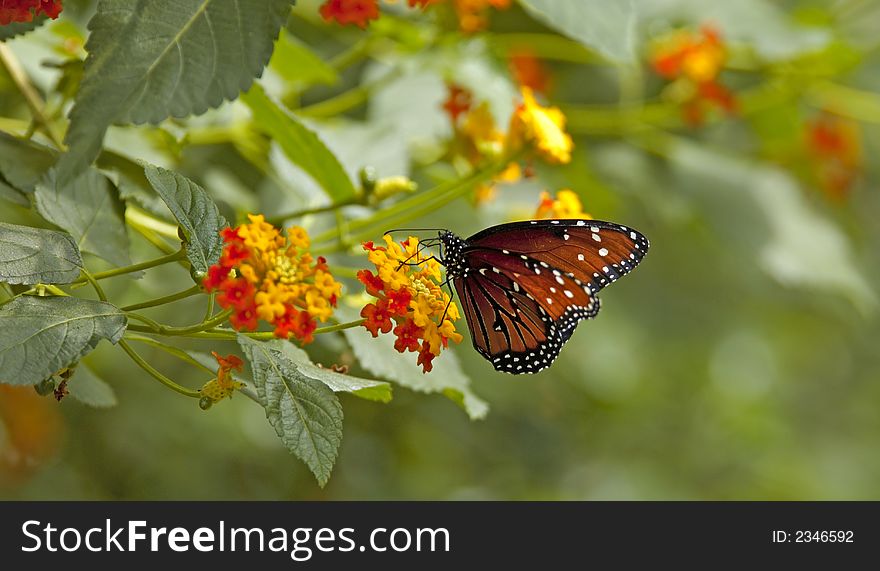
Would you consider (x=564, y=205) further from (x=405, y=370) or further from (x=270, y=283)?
(x=270, y=283)

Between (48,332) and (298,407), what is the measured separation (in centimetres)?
20

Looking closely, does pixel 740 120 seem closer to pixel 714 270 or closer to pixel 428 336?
pixel 714 270

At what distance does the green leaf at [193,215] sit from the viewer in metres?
0.80

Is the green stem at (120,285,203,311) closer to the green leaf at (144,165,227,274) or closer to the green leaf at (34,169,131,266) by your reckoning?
the green leaf at (144,165,227,274)

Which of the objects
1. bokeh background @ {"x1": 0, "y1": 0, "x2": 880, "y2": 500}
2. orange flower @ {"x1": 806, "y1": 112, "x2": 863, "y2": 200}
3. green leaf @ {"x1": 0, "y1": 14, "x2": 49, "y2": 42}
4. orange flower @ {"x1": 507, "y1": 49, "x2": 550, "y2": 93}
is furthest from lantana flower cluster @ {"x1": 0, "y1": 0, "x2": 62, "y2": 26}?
orange flower @ {"x1": 806, "y1": 112, "x2": 863, "y2": 200}

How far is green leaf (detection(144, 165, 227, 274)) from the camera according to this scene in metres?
0.80

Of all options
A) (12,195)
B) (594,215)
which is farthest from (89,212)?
(594,215)

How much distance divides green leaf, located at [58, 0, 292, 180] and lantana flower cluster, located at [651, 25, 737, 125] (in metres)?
1.19

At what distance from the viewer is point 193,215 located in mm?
815

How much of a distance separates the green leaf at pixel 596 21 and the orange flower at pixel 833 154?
111 cm

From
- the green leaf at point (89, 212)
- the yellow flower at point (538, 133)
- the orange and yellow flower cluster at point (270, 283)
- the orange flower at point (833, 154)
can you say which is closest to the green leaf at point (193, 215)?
the orange and yellow flower cluster at point (270, 283)

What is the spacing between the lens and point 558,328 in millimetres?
1134

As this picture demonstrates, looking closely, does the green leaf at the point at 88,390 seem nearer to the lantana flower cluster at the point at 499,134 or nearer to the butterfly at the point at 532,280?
the butterfly at the point at 532,280
